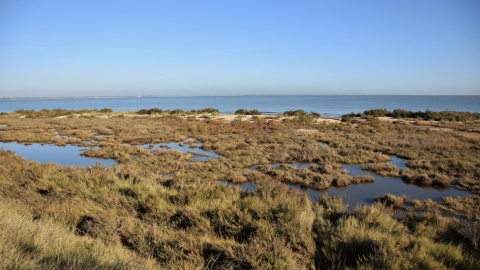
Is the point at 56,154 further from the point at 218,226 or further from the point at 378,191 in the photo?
the point at 378,191

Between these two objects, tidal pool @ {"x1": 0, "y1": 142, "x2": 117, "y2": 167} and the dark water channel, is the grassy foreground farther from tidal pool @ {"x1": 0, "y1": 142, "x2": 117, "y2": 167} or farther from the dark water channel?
tidal pool @ {"x1": 0, "y1": 142, "x2": 117, "y2": 167}

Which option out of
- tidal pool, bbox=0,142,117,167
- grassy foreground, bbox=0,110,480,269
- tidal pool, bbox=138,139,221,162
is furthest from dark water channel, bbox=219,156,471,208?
tidal pool, bbox=0,142,117,167

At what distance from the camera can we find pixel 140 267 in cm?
362

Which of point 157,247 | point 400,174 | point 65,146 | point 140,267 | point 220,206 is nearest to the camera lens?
point 140,267

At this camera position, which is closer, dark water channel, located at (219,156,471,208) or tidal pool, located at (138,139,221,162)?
dark water channel, located at (219,156,471,208)

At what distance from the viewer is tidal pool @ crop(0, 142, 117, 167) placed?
52.2 ft

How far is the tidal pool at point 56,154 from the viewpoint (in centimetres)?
1591

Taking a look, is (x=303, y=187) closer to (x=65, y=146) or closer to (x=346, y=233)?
(x=346, y=233)

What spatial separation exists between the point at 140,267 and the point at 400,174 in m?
12.7

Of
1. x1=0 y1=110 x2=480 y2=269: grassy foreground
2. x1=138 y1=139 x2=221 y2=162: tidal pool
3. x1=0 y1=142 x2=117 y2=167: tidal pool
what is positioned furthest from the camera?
x1=138 y1=139 x2=221 y2=162: tidal pool

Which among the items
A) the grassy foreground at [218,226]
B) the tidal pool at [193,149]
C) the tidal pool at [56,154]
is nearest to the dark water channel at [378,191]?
the grassy foreground at [218,226]

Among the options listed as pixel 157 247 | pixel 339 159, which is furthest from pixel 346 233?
pixel 339 159

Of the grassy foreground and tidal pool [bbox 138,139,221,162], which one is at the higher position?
the grassy foreground

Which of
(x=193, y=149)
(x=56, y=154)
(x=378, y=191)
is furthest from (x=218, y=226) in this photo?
(x=56, y=154)
